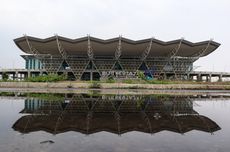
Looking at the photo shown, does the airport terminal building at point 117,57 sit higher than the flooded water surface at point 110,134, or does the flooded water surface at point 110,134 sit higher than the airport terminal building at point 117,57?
the airport terminal building at point 117,57

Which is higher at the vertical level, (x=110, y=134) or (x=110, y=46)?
(x=110, y=46)

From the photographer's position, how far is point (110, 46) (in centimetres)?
7119

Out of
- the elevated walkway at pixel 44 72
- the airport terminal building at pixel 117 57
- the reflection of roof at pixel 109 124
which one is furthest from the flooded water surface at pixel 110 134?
the elevated walkway at pixel 44 72

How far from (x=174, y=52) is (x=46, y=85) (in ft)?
116

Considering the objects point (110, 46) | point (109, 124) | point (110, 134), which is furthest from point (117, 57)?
point (110, 134)

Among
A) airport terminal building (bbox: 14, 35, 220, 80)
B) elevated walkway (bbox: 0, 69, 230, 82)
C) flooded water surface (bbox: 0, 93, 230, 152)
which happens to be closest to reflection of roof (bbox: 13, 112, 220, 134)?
flooded water surface (bbox: 0, 93, 230, 152)

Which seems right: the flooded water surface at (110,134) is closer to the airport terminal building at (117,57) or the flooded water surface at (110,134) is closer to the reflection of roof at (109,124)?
the reflection of roof at (109,124)

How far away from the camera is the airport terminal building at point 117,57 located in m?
71.0

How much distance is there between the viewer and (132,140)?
10.6 meters

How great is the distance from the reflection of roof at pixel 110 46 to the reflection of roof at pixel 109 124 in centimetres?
5255

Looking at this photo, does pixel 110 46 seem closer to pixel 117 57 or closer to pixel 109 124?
pixel 117 57

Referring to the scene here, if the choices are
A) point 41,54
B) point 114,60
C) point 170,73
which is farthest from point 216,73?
point 41,54

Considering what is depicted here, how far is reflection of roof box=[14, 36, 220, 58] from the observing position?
6819 centimetres

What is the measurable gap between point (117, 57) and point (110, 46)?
6.21m
